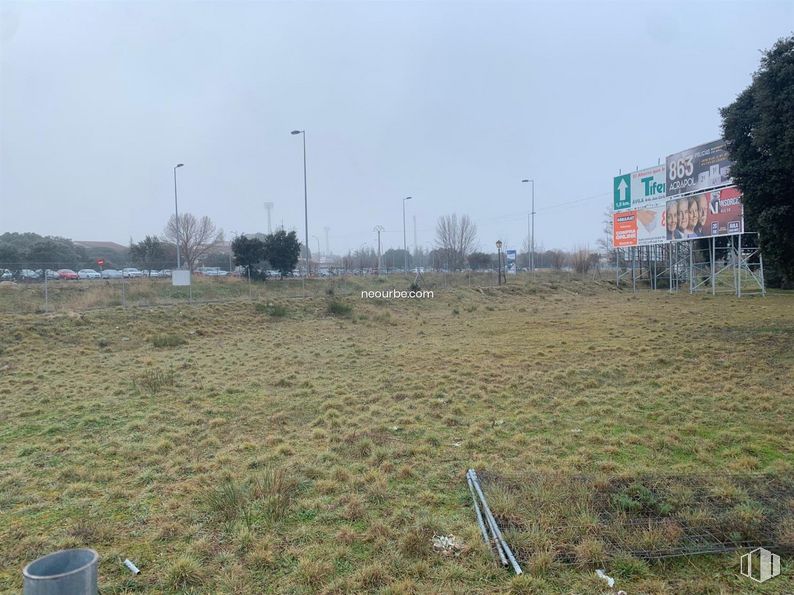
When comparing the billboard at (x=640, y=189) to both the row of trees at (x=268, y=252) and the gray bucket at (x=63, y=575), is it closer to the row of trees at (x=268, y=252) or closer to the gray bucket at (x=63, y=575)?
the row of trees at (x=268, y=252)

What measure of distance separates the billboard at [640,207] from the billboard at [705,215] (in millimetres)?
1262

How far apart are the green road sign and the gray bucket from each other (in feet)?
123

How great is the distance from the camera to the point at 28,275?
2392cm

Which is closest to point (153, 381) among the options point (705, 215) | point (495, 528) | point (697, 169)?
point (495, 528)

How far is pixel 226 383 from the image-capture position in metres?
9.29

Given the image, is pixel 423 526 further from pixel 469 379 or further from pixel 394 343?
pixel 394 343

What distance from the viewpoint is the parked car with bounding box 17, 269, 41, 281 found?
23234 millimetres

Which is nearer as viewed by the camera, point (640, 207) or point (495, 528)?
point (495, 528)

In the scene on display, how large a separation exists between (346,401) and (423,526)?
4145 millimetres

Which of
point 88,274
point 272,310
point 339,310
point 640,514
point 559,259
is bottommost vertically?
point 640,514

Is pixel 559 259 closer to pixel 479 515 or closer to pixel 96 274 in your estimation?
pixel 96 274

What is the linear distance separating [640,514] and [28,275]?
2846 centimetres

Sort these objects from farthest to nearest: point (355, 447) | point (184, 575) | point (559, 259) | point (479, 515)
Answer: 1. point (559, 259)
2. point (355, 447)
3. point (479, 515)
4. point (184, 575)

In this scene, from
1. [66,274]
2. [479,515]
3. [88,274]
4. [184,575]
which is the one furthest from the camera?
[66,274]
